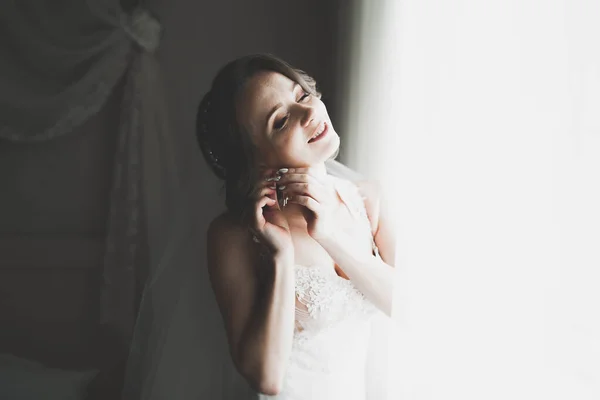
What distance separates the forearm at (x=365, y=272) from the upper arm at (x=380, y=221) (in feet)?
0.41

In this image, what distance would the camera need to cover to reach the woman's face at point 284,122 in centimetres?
75

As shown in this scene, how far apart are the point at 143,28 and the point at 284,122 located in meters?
1.20

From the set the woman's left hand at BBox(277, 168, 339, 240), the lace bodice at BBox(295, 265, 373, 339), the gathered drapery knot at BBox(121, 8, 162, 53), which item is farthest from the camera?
the gathered drapery knot at BBox(121, 8, 162, 53)

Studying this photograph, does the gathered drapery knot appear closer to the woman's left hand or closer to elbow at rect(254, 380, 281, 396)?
the woman's left hand

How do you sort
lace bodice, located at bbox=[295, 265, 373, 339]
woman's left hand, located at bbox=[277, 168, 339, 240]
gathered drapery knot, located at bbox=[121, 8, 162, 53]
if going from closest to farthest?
woman's left hand, located at bbox=[277, 168, 339, 240] → lace bodice, located at bbox=[295, 265, 373, 339] → gathered drapery knot, located at bbox=[121, 8, 162, 53]

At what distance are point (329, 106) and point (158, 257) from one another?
0.80 metres

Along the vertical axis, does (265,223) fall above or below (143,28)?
below

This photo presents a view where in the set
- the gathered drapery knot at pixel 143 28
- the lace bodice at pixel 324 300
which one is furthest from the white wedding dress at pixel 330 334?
the gathered drapery knot at pixel 143 28

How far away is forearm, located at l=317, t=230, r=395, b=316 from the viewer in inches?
30.5

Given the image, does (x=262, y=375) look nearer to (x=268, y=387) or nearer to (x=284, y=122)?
(x=268, y=387)

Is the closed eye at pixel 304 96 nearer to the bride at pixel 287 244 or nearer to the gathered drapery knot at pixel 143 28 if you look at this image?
the bride at pixel 287 244

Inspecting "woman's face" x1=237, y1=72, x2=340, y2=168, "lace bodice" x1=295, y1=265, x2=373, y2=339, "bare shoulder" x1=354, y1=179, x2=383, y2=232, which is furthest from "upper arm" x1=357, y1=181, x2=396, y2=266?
"woman's face" x1=237, y1=72, x2=340, y2=168

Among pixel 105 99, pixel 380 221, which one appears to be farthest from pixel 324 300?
pixel 105 99

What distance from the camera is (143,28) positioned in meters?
1.73
